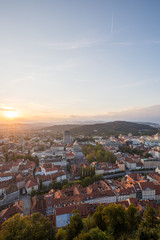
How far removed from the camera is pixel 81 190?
18.4 metres

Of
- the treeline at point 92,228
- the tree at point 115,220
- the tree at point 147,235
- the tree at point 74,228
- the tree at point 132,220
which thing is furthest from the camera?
the tree at point 132,220

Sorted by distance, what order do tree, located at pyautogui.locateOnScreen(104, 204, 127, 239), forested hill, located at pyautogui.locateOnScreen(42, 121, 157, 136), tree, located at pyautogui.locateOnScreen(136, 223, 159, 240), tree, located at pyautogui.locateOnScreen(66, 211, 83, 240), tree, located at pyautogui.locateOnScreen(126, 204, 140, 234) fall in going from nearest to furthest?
tree, located at pyautogui.locateOnScreen(136, 223, 159, 240), tree, located at pyautogui.locateOnScreen(66, 211, 83, 240), tree, located at pyautogui.locateOnScreen(104, 204, 127, 239), tree, located at pyautogui.locateOnScreen(126, 204, 140, 234), forested hill, located at pyautogui.locateOnScreen(42, 121, 157, 136)

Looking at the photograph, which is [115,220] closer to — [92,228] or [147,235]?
[92,228]

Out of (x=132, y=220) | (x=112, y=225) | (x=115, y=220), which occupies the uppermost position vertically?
(x=115, y=220)

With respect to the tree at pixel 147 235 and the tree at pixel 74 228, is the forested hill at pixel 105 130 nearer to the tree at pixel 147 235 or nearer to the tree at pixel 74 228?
the tree at pixel 74 228

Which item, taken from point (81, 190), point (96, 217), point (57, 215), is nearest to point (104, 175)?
point (81, 190)

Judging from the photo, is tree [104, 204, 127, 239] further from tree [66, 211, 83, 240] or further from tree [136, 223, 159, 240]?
tree [136, 223, 159, 240]

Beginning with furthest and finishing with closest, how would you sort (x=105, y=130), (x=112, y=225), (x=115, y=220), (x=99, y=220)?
(x=105, y=130)
(x=99, y=220)
(x=115, y=220)
(x=112, y=225)

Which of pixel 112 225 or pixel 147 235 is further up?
pixel 147 235

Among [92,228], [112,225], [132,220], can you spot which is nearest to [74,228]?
[92,228]

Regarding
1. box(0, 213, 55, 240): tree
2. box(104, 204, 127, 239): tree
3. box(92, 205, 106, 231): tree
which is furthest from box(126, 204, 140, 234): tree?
box(0, 213, 55, 240): tree

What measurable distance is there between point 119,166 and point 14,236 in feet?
78.1

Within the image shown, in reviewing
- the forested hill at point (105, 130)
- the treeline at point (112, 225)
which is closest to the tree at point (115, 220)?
the treeline at point (112, 225)

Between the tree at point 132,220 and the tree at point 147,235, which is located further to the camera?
the tree at point 132,220
